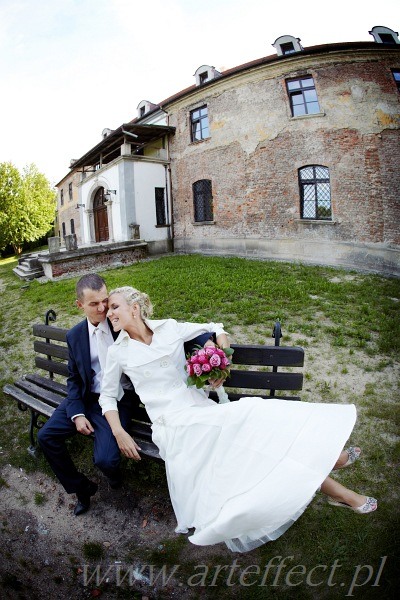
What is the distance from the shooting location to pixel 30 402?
359cm

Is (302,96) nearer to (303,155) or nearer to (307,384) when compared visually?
(303,155)

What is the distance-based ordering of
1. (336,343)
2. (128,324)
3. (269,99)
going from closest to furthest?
(128,324) < (336,343) < (269,99)

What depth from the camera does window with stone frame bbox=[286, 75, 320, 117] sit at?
1303cm

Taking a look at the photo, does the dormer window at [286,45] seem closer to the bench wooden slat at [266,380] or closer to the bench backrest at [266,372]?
the bench backrest at [266,372]

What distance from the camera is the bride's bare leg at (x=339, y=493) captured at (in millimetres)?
2137

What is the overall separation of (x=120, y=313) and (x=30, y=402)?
1.91 meters

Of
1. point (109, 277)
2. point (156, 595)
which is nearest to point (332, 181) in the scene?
point (109, 277)

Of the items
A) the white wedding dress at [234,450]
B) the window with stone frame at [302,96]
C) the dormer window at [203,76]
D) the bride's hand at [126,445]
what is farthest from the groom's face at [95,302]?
the dormer window at [203,76]

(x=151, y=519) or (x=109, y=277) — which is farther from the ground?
(x=109, y=277)

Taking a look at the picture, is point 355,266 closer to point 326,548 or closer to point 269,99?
point 269,99

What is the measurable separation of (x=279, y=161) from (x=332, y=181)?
2343mm

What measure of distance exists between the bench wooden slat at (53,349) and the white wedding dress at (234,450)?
4.57 feet

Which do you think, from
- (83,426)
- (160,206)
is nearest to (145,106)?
(160,206)

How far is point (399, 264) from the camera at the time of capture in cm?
1146
